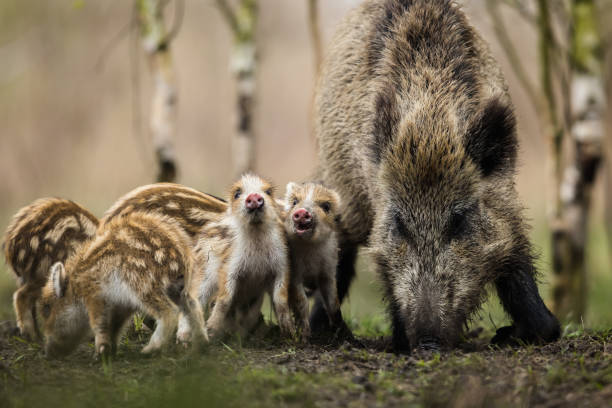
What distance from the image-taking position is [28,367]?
4129mm

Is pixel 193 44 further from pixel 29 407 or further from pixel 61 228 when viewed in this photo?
pixel 29 407

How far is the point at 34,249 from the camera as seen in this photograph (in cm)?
516

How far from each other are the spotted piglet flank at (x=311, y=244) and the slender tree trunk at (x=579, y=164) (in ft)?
11.0

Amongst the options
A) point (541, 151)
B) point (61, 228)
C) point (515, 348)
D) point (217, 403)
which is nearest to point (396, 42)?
point (515, 348)

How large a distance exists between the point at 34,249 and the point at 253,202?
173 cm

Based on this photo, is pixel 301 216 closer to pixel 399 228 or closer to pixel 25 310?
pixel 399 228

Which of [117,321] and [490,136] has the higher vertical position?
[490,136]

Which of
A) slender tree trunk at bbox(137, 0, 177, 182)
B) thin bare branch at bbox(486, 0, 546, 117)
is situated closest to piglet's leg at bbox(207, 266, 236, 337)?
slender tree trunk at bbox(137, 0, 177, 182)

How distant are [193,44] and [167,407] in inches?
→ 952

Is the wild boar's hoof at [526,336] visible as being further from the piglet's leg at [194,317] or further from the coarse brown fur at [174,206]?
the coarse brown fur at [174,206]

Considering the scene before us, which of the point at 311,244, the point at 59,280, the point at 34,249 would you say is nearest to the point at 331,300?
the point at 311,244

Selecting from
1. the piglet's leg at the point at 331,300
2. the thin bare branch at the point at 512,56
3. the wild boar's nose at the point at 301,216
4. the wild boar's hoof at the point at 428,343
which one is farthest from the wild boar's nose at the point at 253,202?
the thin bare branch at the point at 512,56

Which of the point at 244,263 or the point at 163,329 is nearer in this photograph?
the point at 163,329

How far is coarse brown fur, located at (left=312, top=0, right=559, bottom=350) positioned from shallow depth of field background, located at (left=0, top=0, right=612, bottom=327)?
1681 centimetres
